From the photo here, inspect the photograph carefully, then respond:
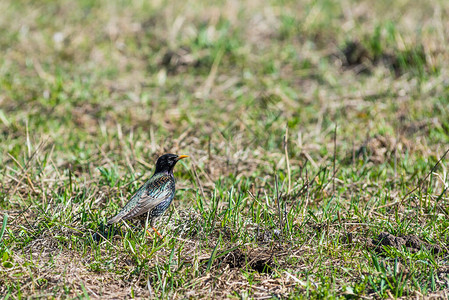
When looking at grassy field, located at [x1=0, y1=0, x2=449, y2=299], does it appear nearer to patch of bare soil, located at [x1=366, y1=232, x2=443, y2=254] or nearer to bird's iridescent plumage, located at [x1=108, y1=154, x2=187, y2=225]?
patch of bare soil, located at [x1=366, y1=232, x2=443, y2=254]

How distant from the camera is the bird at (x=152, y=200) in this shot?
13.9ft

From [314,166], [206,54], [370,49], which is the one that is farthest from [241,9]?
[314,166]

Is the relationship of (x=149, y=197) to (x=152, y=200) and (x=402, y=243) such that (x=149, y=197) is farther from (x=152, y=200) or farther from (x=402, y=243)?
(x=402, y=243)

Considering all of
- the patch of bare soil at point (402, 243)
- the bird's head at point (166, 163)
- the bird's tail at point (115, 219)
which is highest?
the bird's head at point (166, 163)

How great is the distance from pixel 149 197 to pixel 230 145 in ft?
5.51

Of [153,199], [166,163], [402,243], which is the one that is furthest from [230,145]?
[402,243]

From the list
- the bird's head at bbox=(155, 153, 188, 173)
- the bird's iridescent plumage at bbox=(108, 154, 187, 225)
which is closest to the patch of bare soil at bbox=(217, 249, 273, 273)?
the bird's iridescent plumage at bbox=(108, 154, 187, 225)

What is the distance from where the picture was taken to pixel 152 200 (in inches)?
171

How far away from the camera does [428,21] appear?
8.39 m

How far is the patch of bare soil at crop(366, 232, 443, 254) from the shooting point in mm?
4023

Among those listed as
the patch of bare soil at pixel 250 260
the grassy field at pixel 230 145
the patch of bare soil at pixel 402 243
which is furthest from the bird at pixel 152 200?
the patch of bare soil at pixel 402 243

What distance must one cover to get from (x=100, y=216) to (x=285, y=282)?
163 cm

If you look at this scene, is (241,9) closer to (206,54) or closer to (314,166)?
(206,54)

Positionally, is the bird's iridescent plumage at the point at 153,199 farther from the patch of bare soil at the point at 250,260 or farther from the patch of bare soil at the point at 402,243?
the patch of bare soil at the point at 402,243
